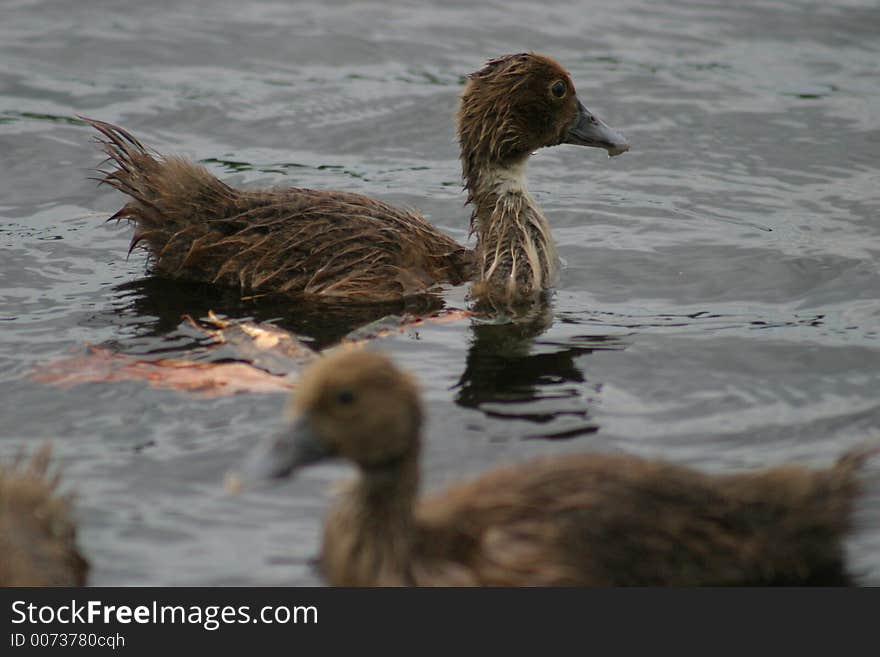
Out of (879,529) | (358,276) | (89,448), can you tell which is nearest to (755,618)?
(879,529)

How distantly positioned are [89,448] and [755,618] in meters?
3.55

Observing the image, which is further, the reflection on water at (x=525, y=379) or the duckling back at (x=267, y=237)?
the duckling back at (x=267, y=237)

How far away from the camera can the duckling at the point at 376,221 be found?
1001cm

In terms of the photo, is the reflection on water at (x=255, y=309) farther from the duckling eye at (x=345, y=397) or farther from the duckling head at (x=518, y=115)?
the duckling eye at (x=345, y=397)

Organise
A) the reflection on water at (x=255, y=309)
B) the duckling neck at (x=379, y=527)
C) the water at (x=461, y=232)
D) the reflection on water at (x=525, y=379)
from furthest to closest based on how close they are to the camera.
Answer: the reflection on water at (x=255, y=309)
the reflection on water at (x=525, y=379)
the water at (x=461, y=232)
the duckling neck at (x=379, y=527)

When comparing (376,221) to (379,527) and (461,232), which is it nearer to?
(461,232)

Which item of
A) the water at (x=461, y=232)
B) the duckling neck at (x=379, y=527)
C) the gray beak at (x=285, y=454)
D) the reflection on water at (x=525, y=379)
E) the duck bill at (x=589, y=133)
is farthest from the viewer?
the duck bill at (x=589, y=133)

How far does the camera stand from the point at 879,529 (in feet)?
23.3

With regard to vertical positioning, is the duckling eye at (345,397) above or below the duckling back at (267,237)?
above

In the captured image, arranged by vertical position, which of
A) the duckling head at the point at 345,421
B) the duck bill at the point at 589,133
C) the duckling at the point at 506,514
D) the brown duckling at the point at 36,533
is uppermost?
the duck bill at the point at 589,133

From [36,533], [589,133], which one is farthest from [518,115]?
[36,533]

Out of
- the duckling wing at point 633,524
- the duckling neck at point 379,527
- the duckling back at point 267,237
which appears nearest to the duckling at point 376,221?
the duckling back at point 267,237

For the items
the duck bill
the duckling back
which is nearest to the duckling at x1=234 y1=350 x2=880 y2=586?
the duckling back

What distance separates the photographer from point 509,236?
1055 cm
